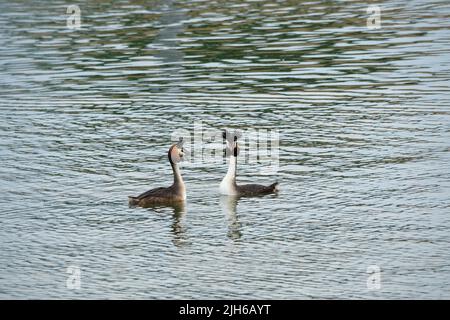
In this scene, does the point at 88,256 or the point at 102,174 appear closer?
the point at 88,256

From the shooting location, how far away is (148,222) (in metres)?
17.2

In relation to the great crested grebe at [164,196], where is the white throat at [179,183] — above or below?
above

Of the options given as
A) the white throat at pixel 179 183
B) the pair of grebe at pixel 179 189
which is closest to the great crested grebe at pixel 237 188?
the pair of grebe at pixel 179 189

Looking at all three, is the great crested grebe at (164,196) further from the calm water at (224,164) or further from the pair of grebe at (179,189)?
the calm water at (224,164)

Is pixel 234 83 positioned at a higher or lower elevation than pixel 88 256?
higher

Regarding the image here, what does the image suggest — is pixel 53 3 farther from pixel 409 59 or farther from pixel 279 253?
pixel 279 253

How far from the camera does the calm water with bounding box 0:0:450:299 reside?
14781mm

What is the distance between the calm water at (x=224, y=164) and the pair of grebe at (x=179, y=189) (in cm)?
20

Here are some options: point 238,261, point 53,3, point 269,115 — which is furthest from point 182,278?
point 53,3

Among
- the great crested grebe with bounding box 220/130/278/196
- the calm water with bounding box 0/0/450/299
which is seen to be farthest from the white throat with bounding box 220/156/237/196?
the calm water with bounding box 0/0/450/299

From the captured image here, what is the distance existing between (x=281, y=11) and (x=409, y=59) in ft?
33.0

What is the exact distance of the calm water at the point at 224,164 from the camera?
48.5ft
